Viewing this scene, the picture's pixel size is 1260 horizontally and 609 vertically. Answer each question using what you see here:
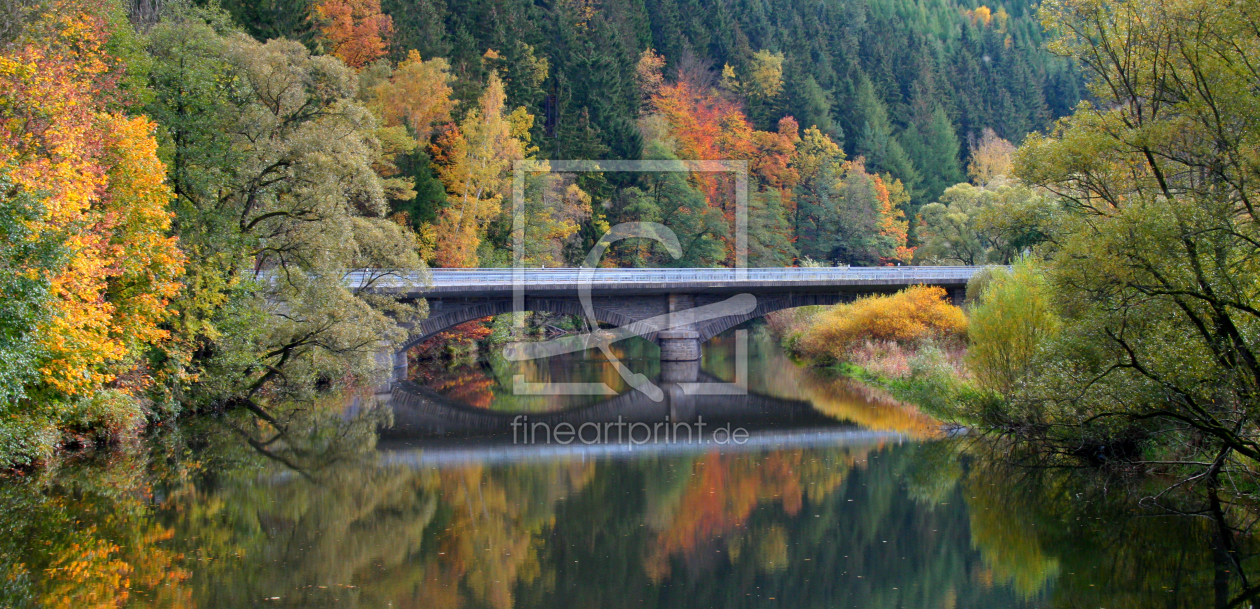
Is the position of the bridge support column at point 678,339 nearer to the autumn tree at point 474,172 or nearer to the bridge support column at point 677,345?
the bridge support column at point 677,345

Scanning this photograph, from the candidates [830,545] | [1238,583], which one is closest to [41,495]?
[830,545]

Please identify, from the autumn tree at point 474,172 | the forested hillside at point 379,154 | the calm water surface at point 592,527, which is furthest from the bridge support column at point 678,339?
the calm water surface at point 592,527

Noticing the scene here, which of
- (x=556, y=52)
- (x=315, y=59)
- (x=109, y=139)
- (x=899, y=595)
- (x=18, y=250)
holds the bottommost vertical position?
(x=899, y=595)

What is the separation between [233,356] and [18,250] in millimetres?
10441

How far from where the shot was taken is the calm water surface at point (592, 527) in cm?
1345

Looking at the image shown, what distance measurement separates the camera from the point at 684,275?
45250 millimetres

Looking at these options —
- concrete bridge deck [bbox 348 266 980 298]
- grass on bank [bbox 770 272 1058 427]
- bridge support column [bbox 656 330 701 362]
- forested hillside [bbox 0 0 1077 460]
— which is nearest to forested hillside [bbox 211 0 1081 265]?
forested hillside [bbox 0 0 1077 460]

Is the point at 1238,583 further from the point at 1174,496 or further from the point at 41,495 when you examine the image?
the point at 41,495

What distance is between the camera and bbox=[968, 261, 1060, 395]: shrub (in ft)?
76.8

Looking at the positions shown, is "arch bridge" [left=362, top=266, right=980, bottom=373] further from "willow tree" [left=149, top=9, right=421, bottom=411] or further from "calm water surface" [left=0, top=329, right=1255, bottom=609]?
"calm water surface" [left=0, top=329, right=1255, bottom=609]

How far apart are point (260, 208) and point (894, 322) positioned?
25.3 meters

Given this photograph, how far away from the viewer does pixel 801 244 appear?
7606 centimetres

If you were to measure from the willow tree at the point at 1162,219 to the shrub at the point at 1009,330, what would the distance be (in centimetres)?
Result: 478

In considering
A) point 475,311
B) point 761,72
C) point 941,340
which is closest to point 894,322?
point 941,340
